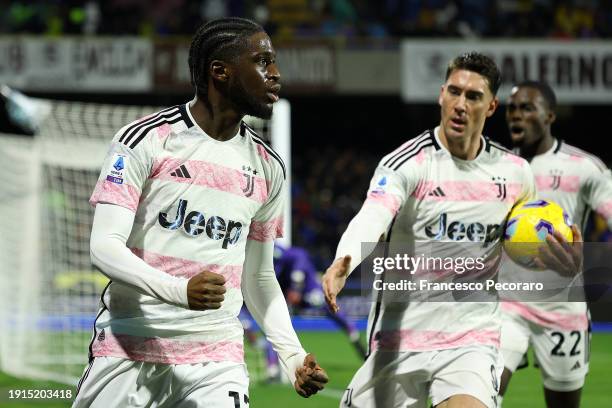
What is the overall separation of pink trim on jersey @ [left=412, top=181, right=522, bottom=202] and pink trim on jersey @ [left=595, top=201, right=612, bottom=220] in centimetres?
145

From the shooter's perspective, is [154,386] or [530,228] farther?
[530,228]

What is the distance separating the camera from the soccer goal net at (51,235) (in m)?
10.3

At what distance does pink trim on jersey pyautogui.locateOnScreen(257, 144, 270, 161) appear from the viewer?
4160mm

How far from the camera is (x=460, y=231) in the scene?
16.4 ft

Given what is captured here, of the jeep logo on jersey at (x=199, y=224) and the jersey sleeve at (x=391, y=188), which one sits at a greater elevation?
the jeep logo on jersey at (x=199, y=224)

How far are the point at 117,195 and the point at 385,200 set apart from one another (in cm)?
147

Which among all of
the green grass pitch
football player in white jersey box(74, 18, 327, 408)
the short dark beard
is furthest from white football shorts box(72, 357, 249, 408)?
the green grass pitch

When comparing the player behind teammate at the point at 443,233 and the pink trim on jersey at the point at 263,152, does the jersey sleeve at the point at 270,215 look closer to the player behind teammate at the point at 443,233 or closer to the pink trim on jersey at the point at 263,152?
the pink trim on jersey at the point at 263,152

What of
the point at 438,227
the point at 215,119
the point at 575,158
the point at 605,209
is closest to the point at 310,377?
the point at 215,119

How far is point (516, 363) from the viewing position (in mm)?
6570

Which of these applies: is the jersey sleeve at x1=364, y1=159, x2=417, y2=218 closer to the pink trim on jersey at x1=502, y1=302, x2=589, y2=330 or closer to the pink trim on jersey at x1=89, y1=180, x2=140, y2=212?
the pink trim on jersey at x1=89, y1=180, x2=140, y2=212

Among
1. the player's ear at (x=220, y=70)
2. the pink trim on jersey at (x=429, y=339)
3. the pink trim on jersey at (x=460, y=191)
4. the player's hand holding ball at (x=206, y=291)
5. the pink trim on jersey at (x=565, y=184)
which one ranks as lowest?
the pink trim on jersey at (x=429, y=339)

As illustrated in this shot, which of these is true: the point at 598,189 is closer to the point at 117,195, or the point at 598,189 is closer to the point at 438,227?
the point at 438,227

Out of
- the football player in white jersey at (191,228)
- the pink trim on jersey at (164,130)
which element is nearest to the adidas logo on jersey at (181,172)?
the football player in white jersey at (191,228)
